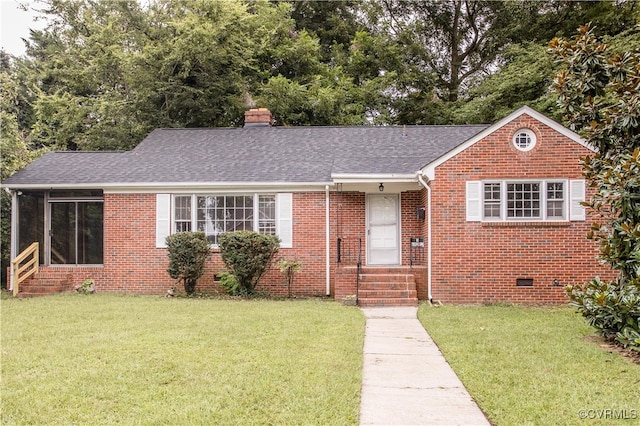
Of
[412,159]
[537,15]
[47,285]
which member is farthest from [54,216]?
[537,15]

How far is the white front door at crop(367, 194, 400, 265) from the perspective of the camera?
13.4 m

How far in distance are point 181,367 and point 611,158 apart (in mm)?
6675

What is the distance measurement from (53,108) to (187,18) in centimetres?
700

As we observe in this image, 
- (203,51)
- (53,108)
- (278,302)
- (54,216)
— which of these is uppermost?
(203,51)

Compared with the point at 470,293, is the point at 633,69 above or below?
above

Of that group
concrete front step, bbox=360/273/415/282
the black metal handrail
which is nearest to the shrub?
concrete front step, bbox=360/273/415/282

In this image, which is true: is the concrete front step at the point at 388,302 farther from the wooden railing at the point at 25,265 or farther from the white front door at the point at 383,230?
the wooden railing at the point at 25,265

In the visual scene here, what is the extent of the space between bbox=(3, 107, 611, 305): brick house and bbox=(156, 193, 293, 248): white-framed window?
1.1 inches

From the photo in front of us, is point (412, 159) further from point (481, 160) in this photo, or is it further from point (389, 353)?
point (389, 353)

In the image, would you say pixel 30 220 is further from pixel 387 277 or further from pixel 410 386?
pixel 410 386

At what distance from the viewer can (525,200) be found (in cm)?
1138

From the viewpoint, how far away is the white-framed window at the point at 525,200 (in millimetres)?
11188

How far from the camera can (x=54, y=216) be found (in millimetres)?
14625

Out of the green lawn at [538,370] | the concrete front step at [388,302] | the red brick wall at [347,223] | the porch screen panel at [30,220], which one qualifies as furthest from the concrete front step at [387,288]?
the porch screen panel at [30,220]
